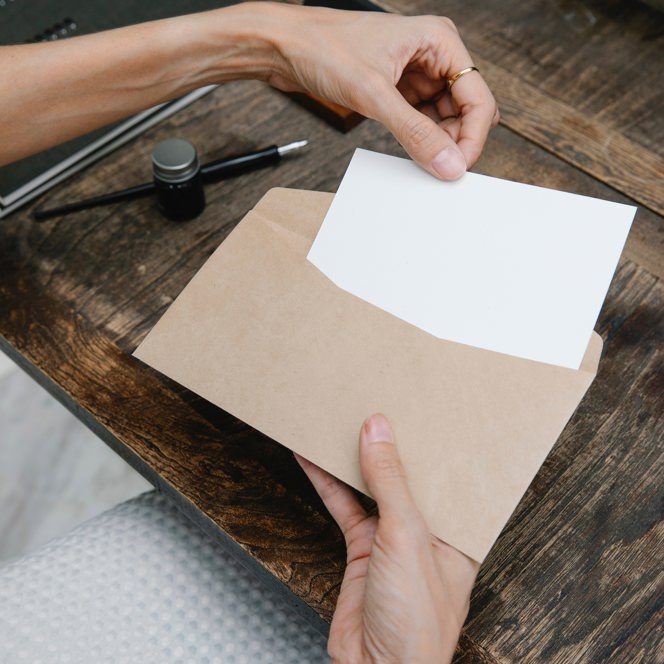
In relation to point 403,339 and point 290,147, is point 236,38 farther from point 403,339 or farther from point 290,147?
point 403,339

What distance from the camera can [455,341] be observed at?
1.91ft

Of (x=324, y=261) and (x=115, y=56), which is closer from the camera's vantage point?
(x=324, y=261)

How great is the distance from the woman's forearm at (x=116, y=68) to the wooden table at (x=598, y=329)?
0.09 metres

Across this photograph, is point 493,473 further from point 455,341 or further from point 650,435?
point 650,435

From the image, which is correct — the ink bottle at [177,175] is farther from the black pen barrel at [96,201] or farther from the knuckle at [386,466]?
the knuckle at [386,466]

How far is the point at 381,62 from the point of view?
29.3 inches

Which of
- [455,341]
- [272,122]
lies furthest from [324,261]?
[272,122]

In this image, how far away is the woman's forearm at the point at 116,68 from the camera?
730 mm

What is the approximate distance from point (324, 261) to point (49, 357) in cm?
33

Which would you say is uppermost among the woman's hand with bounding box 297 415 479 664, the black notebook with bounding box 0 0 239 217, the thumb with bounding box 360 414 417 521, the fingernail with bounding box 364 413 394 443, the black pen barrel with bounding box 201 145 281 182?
the black notebook with bounding box 0 0 239 217

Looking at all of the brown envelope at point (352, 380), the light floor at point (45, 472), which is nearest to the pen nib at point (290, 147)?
the brown envelope at point (352, 380)

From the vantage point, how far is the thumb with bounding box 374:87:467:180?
64 centimetres

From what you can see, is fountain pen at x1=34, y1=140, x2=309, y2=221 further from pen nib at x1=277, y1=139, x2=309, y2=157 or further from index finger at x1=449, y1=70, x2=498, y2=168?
index finger at x1=449, y1=70, x2=498, y2=168

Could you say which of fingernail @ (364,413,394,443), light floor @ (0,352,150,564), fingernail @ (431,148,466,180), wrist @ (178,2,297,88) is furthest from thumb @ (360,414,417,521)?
light floor @ (0,352,150,564)
